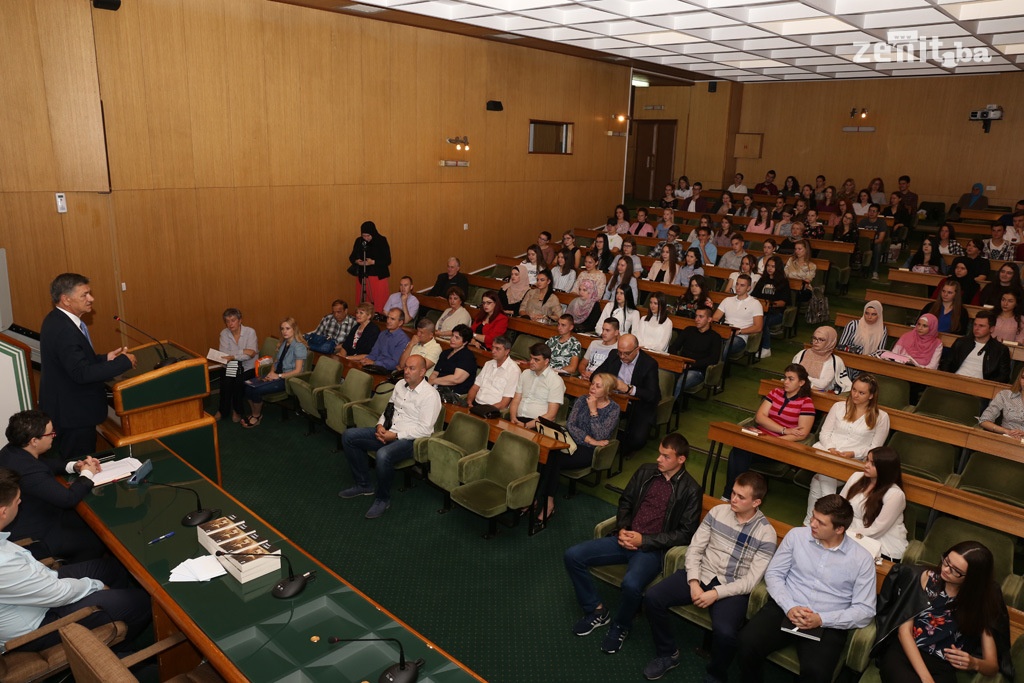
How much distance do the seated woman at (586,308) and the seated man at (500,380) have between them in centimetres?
214

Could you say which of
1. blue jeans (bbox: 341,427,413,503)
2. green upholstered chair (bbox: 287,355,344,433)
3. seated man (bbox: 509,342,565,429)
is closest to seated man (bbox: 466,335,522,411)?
seated man (bbox: 509,342,565,429)

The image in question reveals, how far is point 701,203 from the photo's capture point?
501 inches

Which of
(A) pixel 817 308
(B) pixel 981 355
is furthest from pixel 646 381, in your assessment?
(A) pixel 817 308

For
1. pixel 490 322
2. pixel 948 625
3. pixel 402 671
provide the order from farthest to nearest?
pixel 490 322 < pixel 948 625 < pixel 402 671

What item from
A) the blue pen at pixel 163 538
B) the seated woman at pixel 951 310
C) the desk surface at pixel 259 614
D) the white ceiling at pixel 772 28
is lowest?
the desk surface at pixel 259 614

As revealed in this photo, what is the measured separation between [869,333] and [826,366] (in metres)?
1.18

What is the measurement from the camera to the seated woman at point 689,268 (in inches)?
326

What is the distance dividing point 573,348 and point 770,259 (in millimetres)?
3069

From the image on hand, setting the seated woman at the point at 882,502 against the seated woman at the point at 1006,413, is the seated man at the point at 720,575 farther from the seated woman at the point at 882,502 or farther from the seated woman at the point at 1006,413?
the seated woman at the point at 1006,413

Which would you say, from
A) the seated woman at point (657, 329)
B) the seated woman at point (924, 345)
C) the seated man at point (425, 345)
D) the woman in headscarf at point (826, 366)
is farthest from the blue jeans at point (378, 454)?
the seated woman at point (924, 345)

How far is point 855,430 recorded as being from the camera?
4.60 metres

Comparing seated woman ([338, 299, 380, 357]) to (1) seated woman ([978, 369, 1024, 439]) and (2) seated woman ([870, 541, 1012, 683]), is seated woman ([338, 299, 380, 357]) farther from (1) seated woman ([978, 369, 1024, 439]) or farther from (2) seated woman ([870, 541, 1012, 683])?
(1) seated woman ([978, 369, 1024, 439])

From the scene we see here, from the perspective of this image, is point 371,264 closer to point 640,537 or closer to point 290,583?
point 640,537

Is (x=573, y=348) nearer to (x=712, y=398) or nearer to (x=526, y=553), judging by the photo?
(x=712, y=398)
